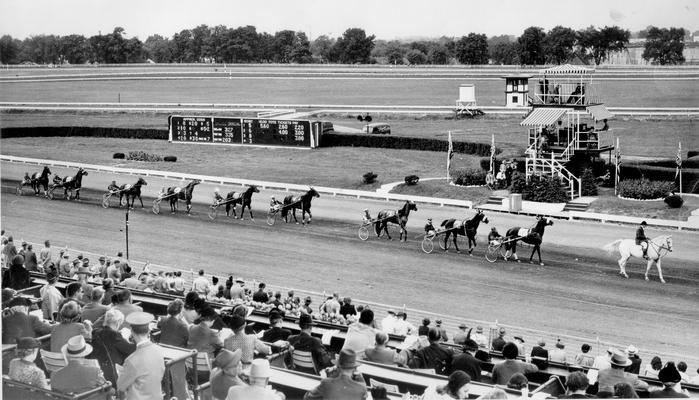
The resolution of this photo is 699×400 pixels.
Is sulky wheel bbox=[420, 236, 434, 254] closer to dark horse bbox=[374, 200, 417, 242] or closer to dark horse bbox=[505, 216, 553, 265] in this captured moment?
dark horse bbox=[374, 200, 417, 242]

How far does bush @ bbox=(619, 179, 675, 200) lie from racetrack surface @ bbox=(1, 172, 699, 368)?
155 inches

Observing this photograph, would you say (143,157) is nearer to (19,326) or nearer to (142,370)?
(19,326)

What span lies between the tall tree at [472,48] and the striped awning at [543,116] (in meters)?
55.3

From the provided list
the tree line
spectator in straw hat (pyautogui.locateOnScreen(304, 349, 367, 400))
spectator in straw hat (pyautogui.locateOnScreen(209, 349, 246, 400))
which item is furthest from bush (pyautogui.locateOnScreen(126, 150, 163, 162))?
spectator in straw hat (pyautogui.locateOnScreen(304, 349, 367, 400))

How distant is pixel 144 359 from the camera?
6957mm

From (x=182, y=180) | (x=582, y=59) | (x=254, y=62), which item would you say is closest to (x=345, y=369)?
(x=182, y=180)


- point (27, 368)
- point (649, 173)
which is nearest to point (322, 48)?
point (649, 173)

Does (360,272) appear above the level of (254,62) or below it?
below

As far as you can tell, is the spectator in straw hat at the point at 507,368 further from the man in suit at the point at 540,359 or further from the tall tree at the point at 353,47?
the tall tree at the point at 353,47

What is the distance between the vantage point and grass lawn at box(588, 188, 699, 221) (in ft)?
90.1

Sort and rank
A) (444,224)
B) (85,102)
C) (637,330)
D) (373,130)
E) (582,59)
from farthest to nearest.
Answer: (85,102) < (582,59) < (373,130) < (444,224) < (637,330)

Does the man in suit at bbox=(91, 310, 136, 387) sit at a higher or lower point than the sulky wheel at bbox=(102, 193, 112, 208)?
higher

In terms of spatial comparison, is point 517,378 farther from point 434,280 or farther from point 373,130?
point 373,130

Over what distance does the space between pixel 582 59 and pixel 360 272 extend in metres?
45.8
